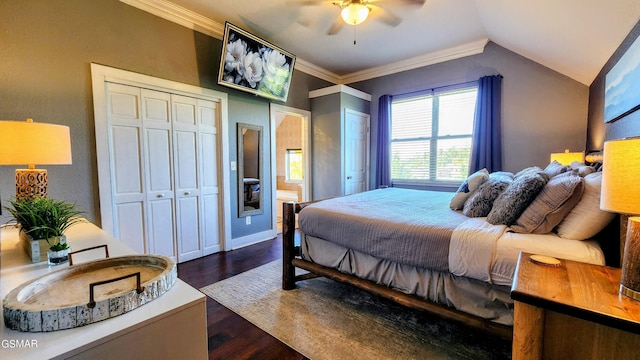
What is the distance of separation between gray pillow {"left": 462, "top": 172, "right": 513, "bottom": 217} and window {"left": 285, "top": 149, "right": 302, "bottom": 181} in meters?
5.66

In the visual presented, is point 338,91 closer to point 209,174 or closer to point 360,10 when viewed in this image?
point 360,10

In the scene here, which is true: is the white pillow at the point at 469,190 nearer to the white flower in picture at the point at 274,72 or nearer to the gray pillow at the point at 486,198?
the gray pillow at the point at 486,198

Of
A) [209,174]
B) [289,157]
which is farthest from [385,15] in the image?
[289,157]

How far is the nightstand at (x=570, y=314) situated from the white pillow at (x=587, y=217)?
13.6 inches

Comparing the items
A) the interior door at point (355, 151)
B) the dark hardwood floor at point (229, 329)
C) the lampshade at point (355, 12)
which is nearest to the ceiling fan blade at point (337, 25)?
the lampshade at point (355, 12)

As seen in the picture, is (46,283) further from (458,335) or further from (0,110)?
(458,335)

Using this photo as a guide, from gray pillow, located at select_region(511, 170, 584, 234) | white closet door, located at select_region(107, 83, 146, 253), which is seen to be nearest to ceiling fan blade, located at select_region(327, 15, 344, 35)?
white closet door, located at select_region(107, 83, 146, 253)

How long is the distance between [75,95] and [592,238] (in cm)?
396

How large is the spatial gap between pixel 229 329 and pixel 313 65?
13.3 ft

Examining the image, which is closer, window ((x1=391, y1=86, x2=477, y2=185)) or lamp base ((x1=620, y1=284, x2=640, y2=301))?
lamp base ((x1=620, y1=284, x2=640, y2=301))

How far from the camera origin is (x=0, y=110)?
6.47 ft

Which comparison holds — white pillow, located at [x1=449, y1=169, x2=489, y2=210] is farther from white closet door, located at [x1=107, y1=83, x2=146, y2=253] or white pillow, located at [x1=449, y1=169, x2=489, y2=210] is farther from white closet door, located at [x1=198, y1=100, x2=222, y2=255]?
white closet door, located at [x1=107, y1=83, x2=146, y2=253]

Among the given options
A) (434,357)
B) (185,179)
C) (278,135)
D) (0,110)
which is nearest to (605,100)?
(434,357)

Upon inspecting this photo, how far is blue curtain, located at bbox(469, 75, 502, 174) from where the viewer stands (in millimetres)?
3607
